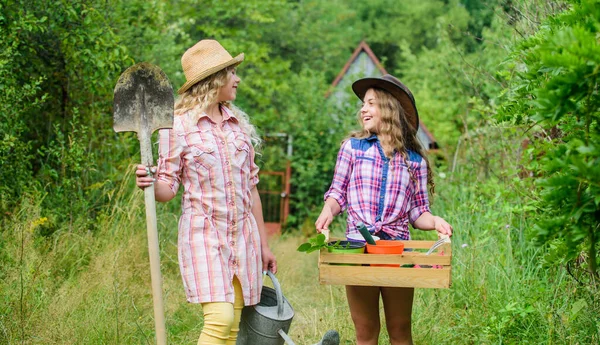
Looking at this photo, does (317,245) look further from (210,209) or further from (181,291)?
(181,291)

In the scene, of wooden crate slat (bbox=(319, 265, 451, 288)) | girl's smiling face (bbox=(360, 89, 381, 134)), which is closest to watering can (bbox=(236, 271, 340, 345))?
wooden crate slat (bbox=(319, 265, 451, 288))

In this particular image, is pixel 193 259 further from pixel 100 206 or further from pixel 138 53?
pixel 138 53

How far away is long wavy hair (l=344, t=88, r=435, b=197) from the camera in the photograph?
385 cm

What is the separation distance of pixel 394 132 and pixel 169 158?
118cm

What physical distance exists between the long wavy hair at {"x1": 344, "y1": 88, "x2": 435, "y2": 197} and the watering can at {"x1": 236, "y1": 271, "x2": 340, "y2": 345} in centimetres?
91

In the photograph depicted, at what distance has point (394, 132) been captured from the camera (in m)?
3.86

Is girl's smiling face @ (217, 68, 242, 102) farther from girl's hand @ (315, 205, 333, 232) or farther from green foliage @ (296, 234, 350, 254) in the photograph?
green foliage @ (296, 234, 350, 254)

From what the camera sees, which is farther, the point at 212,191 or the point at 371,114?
the point at 371,114

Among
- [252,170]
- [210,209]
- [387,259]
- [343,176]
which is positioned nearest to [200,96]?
[252,170]

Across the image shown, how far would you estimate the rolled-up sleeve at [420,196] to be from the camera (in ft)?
12.8

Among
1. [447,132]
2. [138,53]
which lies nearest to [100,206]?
[138,53]

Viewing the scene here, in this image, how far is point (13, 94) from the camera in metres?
5.32

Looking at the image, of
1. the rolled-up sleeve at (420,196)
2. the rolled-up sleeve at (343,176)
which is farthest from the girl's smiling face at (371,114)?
the rolled-up sleeve at (420,196)

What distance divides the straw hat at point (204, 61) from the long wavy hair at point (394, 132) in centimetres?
78
